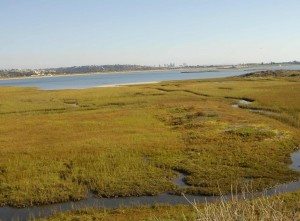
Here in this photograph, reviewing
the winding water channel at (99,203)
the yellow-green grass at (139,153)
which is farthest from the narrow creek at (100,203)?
the yellow-green grass at (139,153)

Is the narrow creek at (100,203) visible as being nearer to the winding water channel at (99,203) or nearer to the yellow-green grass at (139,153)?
the winding water channel at (99,203)

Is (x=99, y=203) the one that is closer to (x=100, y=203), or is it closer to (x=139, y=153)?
(x=100, y=203)

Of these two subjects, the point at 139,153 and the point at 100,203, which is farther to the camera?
the point at 139,153

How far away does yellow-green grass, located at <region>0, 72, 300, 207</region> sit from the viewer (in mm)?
23672

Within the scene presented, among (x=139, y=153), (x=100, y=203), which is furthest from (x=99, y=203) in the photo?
A: (x=139, y=153)

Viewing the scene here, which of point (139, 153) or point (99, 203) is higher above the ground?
point (139, 153)

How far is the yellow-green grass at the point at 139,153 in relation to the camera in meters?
23.7

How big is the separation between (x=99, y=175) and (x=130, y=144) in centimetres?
890

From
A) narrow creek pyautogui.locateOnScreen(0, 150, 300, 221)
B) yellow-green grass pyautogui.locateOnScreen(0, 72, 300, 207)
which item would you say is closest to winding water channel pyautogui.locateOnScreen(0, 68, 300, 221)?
narrow creek pyautogui.locateOnScreen(0, 150, 300, 221)

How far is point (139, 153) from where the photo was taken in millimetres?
31422

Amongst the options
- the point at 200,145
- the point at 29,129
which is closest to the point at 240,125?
the point at 200,145

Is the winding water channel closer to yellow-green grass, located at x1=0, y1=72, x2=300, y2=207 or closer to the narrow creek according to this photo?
the narrow creek

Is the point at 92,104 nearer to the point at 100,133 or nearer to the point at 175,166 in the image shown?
the point at 100,133

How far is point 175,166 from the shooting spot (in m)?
27.9
